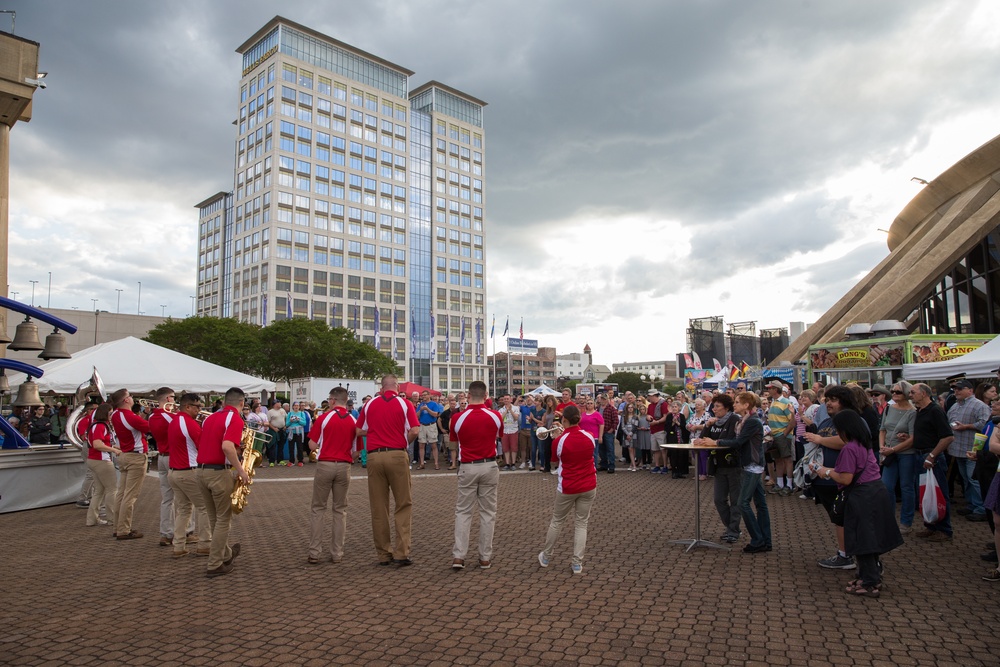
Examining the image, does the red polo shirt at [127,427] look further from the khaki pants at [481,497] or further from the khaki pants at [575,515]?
the khaki pants at [575,515]

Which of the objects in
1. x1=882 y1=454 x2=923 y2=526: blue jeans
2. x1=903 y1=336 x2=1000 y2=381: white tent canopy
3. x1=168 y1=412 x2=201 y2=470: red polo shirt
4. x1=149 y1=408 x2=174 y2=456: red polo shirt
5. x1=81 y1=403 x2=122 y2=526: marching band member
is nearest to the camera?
x1=168 y1=412 x2=201 y2=470: red polo shirt

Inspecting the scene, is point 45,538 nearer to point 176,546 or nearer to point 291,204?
point 176,546

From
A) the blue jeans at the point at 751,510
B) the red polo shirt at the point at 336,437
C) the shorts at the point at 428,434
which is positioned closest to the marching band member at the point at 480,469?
the red polo shirt at the point at 336,437

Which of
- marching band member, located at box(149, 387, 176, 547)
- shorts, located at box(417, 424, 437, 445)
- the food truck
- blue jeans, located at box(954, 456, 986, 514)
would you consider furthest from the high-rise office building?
blue jeans, located at box(954, 456, 986, 514)

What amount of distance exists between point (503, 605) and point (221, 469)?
350 cm

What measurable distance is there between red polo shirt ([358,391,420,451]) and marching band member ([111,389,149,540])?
370 centimetres

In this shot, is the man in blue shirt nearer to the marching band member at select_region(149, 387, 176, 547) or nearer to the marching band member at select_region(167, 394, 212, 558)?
the marching band member at select_region(149, 387, 176, 547)

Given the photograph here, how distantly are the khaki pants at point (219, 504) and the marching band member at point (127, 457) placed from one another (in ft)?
7.36

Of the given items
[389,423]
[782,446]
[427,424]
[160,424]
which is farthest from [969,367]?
[160,424]

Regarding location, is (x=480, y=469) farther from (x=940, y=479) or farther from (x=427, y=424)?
(x=427, y=424)

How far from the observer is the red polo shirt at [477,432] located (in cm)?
668

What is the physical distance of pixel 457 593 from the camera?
5688 mm

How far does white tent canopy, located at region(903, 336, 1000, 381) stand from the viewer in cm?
1143

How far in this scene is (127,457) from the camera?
8.61 m
